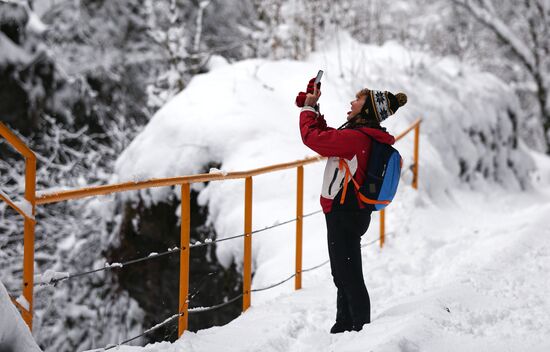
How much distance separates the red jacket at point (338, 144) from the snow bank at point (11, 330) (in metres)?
1.77

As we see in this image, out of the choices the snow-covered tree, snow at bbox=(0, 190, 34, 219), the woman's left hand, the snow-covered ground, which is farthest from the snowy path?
the snow-covered tree

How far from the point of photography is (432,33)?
2720cm

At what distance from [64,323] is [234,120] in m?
4.52

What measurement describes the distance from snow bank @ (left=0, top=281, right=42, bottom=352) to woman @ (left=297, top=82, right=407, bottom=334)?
1.77 m

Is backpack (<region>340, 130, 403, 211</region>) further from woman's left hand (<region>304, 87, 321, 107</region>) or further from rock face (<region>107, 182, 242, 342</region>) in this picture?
rock face (<region>107, 182, 242, 342</region>)

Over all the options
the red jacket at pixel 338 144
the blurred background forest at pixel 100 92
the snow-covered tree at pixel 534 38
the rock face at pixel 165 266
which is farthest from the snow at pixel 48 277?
the snow-covered tree at pixel 534 38

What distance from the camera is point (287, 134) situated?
8.38 meters

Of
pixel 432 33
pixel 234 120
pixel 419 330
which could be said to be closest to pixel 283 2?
pixel 234 120

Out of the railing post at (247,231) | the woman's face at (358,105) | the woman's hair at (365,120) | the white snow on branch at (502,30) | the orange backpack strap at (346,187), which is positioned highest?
the white snow on branch at (502,30)

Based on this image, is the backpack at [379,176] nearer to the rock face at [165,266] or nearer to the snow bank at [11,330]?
the snow bank at [11,330]

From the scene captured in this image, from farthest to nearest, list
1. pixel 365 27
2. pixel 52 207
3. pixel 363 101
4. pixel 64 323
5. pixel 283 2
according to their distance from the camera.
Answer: pixel 365 27
pixel 283 2
pixel 52 207
pixel 64 323
pixel 363 101

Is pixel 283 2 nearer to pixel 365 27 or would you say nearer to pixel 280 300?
pixel 365 27

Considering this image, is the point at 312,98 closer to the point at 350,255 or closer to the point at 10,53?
the point at 350,255

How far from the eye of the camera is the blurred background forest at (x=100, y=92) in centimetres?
910
